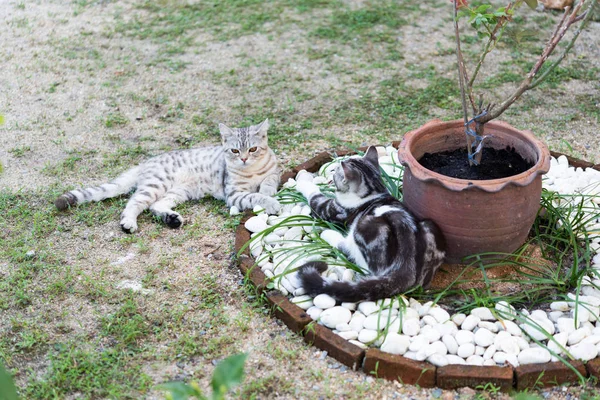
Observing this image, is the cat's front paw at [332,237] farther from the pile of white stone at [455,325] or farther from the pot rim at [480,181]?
the pot rim at [480,181]

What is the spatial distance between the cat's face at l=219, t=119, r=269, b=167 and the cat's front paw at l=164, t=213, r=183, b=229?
67cm

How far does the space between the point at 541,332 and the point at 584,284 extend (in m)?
0.57

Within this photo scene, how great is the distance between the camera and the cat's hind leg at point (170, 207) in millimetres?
4648

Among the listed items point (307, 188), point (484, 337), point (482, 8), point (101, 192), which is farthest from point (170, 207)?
point (482, 8)

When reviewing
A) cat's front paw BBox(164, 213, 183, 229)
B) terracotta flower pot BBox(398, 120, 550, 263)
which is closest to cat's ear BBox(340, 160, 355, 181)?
terracotta flower pot BBox(398, 120, 550, 263)

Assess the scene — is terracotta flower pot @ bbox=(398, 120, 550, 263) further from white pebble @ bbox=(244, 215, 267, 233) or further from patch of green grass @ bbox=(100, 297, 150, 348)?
patch of green grass @ bbox=(100, 297, 150, 348)

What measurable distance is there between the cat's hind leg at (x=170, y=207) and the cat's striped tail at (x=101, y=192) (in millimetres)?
346

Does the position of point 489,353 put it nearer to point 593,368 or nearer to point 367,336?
point 593,368

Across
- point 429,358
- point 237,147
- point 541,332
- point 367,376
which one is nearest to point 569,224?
point 541,332

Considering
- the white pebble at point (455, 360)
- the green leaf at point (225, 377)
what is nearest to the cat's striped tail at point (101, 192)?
the white pebble at point (455, 360)

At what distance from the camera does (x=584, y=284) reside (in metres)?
3.75

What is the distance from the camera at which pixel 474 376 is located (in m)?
3.20

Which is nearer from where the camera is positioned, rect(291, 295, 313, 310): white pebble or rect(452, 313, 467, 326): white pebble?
rect(452, 313, 467, 326): white pebble

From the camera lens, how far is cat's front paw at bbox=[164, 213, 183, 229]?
4.64 metres
